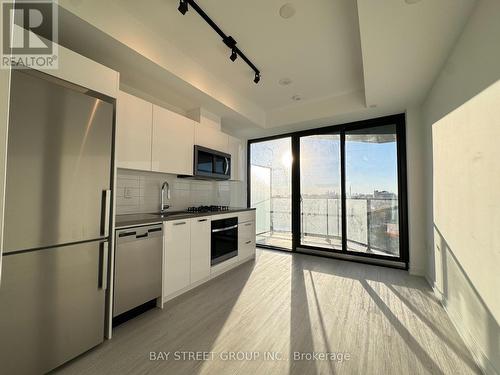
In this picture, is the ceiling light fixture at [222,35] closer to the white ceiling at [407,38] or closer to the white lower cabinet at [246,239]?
the white ceiling at [407,38]

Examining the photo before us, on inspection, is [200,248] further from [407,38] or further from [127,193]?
[407,38]

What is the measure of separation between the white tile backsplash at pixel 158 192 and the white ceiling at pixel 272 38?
1.59 metres

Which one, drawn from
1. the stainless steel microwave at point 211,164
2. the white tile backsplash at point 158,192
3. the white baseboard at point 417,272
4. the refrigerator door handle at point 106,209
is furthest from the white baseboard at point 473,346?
the white tile backsplash at point 158,192

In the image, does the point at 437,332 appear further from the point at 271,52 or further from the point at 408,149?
the point at 271,52

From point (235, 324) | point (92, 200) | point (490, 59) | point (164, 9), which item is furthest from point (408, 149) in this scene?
point (92, 200)

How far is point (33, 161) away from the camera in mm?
1272

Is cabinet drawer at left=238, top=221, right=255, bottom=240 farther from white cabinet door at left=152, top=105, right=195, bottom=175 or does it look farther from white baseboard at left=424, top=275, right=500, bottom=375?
white baseboard at left=424, top=275, right=500, bottom=375

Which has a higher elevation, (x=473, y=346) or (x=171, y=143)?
(x=171, y=143)

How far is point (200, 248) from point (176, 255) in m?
0.37

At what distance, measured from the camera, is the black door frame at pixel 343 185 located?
130 inches

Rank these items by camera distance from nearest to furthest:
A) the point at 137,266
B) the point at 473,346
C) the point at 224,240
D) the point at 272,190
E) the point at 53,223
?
the point at 53,223
the point at 473,346
the point at 137,266
the point at 224,240
the point at 272,190

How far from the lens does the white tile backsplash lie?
2561 mm

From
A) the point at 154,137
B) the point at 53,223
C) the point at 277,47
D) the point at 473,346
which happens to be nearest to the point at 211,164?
the point at 154,137

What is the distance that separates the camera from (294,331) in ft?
5.95
